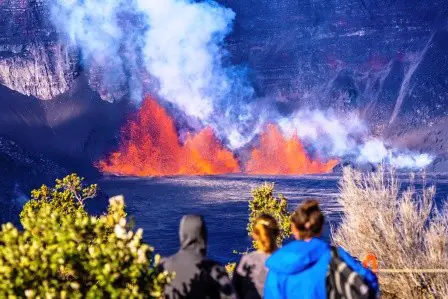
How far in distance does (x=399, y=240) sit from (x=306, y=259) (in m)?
10.3

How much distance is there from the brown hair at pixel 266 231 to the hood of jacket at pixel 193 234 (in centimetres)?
72

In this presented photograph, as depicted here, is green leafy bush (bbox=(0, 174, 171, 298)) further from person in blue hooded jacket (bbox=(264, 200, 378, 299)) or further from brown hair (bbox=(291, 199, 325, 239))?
brown hair (bbox=(291, 199, 325, 239))

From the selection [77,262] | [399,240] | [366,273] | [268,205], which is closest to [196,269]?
[77,262]

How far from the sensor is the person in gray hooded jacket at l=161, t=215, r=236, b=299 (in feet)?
18.6

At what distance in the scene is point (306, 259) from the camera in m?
5.66

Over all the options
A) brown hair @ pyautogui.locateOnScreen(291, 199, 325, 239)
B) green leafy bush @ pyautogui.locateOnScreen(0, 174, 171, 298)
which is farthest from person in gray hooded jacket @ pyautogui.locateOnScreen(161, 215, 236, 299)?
brown hair @ pyautogui.locateOnScreen(291, 199, 325, 239)

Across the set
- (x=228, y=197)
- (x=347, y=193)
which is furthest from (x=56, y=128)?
(x=347, y=193)

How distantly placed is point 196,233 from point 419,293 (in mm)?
10202

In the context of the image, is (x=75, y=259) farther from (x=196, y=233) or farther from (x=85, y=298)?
(x=196, y=233)

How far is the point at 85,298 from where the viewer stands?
520cm

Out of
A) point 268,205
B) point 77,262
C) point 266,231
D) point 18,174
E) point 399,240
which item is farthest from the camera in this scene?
point 18,174

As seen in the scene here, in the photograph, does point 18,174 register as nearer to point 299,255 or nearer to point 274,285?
point 274,285

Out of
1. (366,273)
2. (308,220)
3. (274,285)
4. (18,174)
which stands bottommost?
(274,285)

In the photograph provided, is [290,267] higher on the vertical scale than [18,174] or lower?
lower
